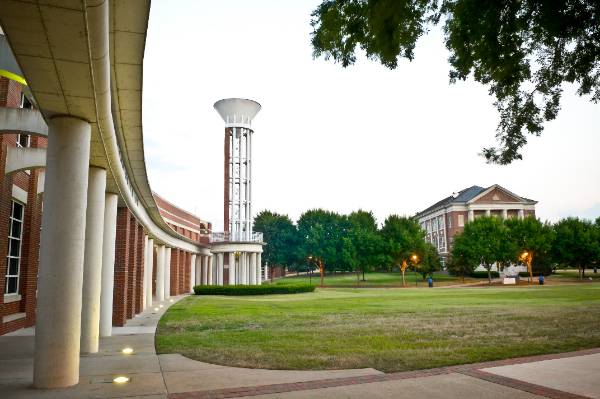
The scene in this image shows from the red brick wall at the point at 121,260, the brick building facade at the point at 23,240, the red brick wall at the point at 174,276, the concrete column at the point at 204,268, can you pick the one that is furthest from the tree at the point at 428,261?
the red brick wall at the point at 121,260

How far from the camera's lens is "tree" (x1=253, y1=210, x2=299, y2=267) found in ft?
291

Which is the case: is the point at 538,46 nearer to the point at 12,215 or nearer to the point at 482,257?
the point at 12,215

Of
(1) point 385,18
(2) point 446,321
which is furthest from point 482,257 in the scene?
(1) point 385,18

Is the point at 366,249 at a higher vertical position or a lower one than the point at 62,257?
higher

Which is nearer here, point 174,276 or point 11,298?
point 11,298

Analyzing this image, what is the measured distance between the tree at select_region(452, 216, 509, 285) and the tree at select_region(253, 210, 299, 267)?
109 feet

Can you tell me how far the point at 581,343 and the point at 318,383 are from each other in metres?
7.51

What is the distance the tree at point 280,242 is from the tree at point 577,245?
43652mm

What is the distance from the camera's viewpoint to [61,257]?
7.53m

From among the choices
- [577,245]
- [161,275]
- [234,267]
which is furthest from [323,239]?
[161,275]

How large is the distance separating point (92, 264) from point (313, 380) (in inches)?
229

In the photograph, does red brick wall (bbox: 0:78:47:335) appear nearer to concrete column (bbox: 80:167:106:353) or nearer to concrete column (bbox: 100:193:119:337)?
concrete column (bbox: 100:193:119:337)

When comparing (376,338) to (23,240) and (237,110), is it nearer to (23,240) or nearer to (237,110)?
(23,240)

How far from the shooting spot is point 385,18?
5.99 m
